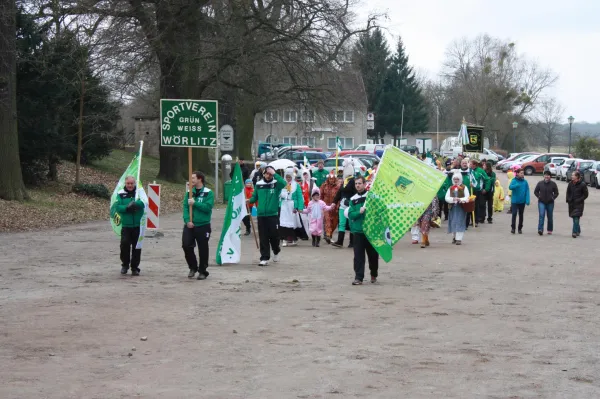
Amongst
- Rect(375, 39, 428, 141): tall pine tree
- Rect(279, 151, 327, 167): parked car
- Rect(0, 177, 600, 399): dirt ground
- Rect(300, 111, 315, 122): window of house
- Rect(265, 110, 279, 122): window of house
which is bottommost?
Rect(0, 177, 600, 399): dirt ground

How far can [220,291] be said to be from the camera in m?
12.9

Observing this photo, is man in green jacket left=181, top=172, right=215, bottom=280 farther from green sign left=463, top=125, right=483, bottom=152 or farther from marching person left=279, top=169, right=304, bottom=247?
green sign left=463, top=125, right=483, bottom=152

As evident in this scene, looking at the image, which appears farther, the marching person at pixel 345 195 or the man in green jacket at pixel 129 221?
the marching person at pixel 345 195

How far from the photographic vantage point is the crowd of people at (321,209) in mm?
13906

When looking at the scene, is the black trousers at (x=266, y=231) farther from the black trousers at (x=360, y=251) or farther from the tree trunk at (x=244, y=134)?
the tree trunk at (x=244, y=134)

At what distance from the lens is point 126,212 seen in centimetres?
1409

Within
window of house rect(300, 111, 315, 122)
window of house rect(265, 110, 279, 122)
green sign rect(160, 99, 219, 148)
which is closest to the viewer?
green sign rect(160, 99, 219, 148)

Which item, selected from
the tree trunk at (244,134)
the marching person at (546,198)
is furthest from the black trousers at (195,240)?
the tree trunk at (244,134)

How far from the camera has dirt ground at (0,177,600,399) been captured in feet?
25.0

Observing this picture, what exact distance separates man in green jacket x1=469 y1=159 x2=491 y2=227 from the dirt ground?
825 cm

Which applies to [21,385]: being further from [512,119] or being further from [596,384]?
[512,119]

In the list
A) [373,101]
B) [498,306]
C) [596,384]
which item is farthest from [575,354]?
[373,101]

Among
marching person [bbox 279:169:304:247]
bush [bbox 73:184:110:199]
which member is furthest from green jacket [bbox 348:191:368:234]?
bush [bbox 73:184:110:199]

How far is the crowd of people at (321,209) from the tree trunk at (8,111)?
6.07m
